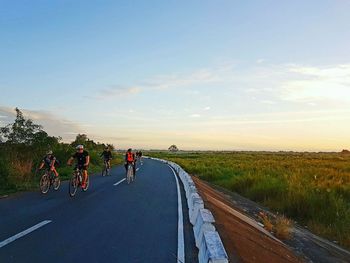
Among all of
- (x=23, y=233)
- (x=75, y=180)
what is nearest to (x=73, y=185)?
(x=75, y=180)

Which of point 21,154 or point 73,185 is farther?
point 21,154

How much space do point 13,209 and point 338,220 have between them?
11444 mm

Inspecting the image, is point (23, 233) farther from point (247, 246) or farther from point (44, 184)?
point (44, 184)

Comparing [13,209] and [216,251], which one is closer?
[216,251]

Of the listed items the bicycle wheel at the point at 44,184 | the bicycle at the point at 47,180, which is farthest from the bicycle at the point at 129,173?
the bicycle wheel at the point at 44,184

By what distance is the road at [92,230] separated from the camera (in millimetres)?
7672

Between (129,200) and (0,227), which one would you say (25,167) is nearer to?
(129,200)

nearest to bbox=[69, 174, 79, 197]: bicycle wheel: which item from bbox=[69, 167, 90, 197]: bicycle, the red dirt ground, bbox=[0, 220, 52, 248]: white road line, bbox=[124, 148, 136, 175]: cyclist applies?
bbox=[69, 167, 90, 197]: bicycle

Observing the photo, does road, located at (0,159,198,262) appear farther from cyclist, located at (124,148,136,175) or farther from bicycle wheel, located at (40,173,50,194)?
cyclist, located at (124,148,136,175)

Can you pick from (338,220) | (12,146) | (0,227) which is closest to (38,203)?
(0,227)

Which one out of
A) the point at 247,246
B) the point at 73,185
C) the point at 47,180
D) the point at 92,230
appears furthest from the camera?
the point at 47,180

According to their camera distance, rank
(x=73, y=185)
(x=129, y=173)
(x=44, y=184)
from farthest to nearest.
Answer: (x=129, y=173)
(x=44, y=184)
(x=73, y=185)

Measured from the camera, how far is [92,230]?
32.5ft

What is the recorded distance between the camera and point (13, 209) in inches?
507
